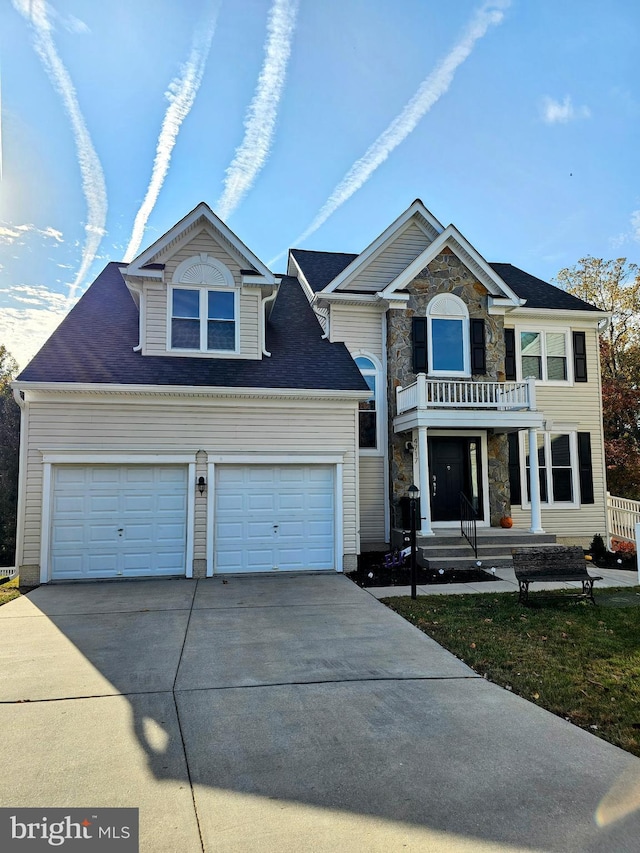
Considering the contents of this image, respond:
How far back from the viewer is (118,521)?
1063 cm

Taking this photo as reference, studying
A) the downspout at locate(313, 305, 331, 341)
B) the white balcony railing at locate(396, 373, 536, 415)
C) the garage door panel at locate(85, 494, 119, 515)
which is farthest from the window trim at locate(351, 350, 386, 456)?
the garage door panel at locate(85, 494, 119, 515)

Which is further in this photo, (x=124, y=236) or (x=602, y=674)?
(x=124, y=236)

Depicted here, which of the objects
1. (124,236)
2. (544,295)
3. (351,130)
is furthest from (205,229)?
(544,295)

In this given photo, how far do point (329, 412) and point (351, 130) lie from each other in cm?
648

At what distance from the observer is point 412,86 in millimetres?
11664

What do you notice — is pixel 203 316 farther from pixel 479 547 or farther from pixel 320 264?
pixel 479 547

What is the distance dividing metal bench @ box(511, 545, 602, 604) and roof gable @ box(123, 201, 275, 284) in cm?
796

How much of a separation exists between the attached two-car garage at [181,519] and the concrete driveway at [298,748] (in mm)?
3785

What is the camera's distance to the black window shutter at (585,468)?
15.2m

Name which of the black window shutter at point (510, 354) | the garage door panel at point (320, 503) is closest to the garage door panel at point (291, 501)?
the garage door panel at point (320, 503)

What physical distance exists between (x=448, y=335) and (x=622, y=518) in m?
7.43

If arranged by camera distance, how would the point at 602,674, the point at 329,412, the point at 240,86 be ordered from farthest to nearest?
1. the point at 329,412
2. the point at 240,86
3. the point at 602,674

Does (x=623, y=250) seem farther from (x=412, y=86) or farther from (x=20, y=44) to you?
(x=20, y=44)

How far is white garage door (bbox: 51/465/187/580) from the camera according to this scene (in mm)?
10445
